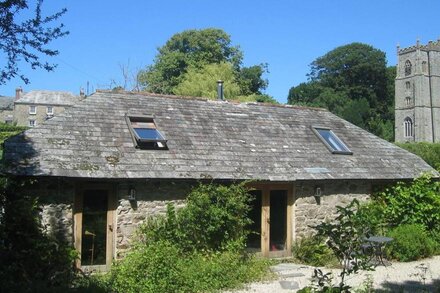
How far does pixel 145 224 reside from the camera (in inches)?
455

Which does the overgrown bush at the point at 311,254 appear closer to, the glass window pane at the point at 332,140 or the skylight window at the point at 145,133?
the glass window pane at the point at 332,140

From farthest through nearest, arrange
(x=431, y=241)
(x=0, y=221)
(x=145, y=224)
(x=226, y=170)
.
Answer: (x=431, y=241) → (x=226, y=170) → (x=145, y=224) → (x=0, y=221)

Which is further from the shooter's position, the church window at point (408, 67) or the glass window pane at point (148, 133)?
the church window at point (408, 67)

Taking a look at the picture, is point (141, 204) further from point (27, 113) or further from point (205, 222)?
point (27, 113)

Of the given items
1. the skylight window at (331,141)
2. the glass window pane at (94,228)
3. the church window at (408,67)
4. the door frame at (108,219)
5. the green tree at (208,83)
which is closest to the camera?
the door frame at (108,219)

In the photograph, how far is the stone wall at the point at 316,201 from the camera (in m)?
13.9

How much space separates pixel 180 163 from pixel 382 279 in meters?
5.75

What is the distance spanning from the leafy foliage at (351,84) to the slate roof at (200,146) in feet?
165

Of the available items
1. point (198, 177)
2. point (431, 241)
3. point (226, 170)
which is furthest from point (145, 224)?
point (431, 241)

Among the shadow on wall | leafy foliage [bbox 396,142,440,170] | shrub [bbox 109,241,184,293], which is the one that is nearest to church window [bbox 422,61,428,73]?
leafy foliage [bbox 396,142,440,170]

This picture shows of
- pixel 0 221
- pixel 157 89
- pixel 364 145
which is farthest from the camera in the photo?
pixel 157 89

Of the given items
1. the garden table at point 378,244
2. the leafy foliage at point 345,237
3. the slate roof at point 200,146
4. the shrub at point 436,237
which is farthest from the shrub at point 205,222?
the shrub at point 436,237

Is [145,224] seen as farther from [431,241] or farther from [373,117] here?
[373,117]

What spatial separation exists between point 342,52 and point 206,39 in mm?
31743
